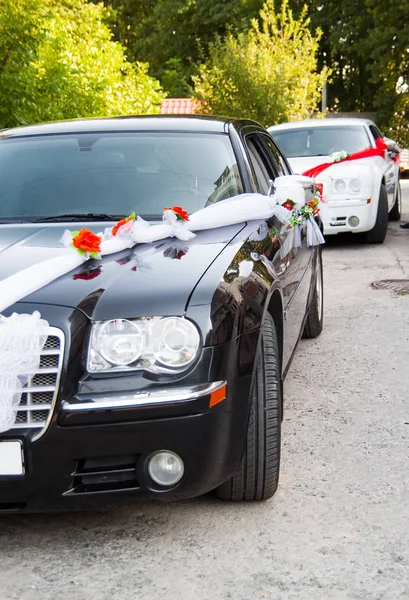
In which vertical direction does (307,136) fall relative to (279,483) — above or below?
above

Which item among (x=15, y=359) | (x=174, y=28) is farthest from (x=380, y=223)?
(x=174, y=28)

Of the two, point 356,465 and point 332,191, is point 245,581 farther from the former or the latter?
point 332,191

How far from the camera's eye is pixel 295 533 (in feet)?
10.8

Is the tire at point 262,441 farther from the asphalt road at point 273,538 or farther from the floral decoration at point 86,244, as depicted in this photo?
the floral decoration at point 86,244

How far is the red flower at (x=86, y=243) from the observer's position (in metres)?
3.37

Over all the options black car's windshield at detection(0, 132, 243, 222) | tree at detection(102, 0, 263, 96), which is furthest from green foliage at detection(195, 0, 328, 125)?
black car's windshield at detection(0, 132, 243, 222)

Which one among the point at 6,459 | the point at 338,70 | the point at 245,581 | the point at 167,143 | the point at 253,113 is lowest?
the point at 245,581

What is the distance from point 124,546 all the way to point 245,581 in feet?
1.64

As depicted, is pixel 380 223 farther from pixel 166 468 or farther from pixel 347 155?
pixel 166 468

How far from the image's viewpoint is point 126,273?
323 cm

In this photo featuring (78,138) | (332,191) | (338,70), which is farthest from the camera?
(338,70)

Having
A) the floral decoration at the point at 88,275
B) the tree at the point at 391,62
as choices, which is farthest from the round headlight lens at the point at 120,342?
the tree at the point at 391,62

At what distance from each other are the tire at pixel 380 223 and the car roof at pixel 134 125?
6.47 m

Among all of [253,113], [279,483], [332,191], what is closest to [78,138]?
[279,483]
